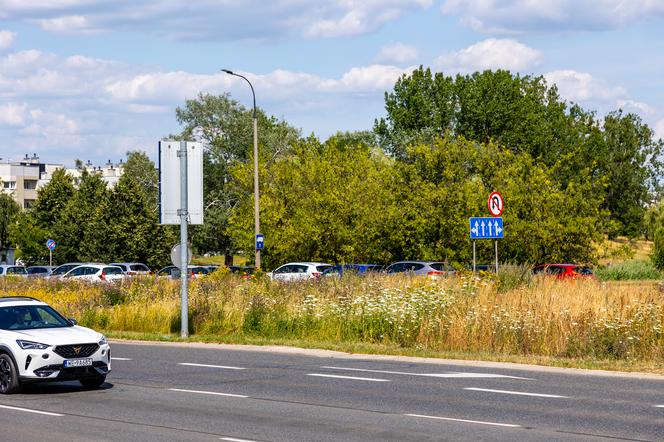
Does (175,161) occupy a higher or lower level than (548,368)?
higher

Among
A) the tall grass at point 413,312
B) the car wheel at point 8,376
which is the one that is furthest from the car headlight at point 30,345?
the tall grass at point 413,312

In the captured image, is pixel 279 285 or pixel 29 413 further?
pixel 279 285

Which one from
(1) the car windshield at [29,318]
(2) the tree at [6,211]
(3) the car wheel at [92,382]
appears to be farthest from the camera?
(2) the tree at [6,211]

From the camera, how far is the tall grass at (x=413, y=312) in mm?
20734

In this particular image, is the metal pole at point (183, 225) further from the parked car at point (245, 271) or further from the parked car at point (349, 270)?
the parked car at point (245, 271)

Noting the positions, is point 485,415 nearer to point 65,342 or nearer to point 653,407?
point 653,407

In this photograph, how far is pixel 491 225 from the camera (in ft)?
91.9

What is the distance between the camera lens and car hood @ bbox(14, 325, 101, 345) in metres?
15.0

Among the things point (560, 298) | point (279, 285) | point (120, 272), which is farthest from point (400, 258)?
point (560, 298)

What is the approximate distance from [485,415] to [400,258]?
37.7 m

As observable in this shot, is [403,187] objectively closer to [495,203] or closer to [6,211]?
[495,203]

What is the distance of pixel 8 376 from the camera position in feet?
Answer: 49.9

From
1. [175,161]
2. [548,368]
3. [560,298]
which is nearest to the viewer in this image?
[548,368]

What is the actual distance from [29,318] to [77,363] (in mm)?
1595
